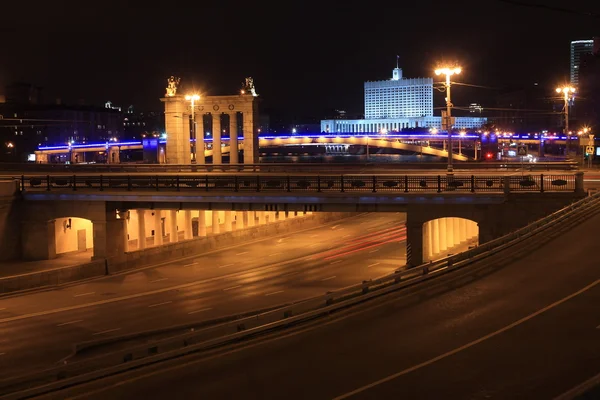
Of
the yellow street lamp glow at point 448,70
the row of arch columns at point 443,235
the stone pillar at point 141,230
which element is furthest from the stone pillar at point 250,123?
the row of arch columns at point 443,235

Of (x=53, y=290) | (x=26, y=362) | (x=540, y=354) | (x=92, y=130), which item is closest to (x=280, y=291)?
(x=53, y=290)

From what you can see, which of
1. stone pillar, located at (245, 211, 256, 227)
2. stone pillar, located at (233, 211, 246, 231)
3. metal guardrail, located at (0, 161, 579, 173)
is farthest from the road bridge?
metal guardrail, located at (0, 161, 579, 173)

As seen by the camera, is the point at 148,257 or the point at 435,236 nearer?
the point at 435,236

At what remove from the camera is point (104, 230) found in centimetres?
3984

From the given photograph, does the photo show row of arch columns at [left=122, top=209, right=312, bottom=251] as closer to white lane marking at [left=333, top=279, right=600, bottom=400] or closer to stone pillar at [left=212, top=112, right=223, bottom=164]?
stone pillar at [left=212, top=112, right=223, bottom=164]

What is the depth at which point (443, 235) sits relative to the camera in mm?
35562

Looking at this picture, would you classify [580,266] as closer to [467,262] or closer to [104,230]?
[467,262]

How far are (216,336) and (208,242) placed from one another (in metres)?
30.1

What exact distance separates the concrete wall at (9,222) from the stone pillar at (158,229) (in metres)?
8.38

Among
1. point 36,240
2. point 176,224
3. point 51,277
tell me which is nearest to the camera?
point 51,277

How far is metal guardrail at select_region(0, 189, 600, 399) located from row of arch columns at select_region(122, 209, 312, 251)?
24802 mm

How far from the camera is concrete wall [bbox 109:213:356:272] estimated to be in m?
40.3

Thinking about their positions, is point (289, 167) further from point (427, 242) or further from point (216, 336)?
point (216, 336)

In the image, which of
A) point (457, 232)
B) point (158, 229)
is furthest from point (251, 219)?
point (457, 232)
